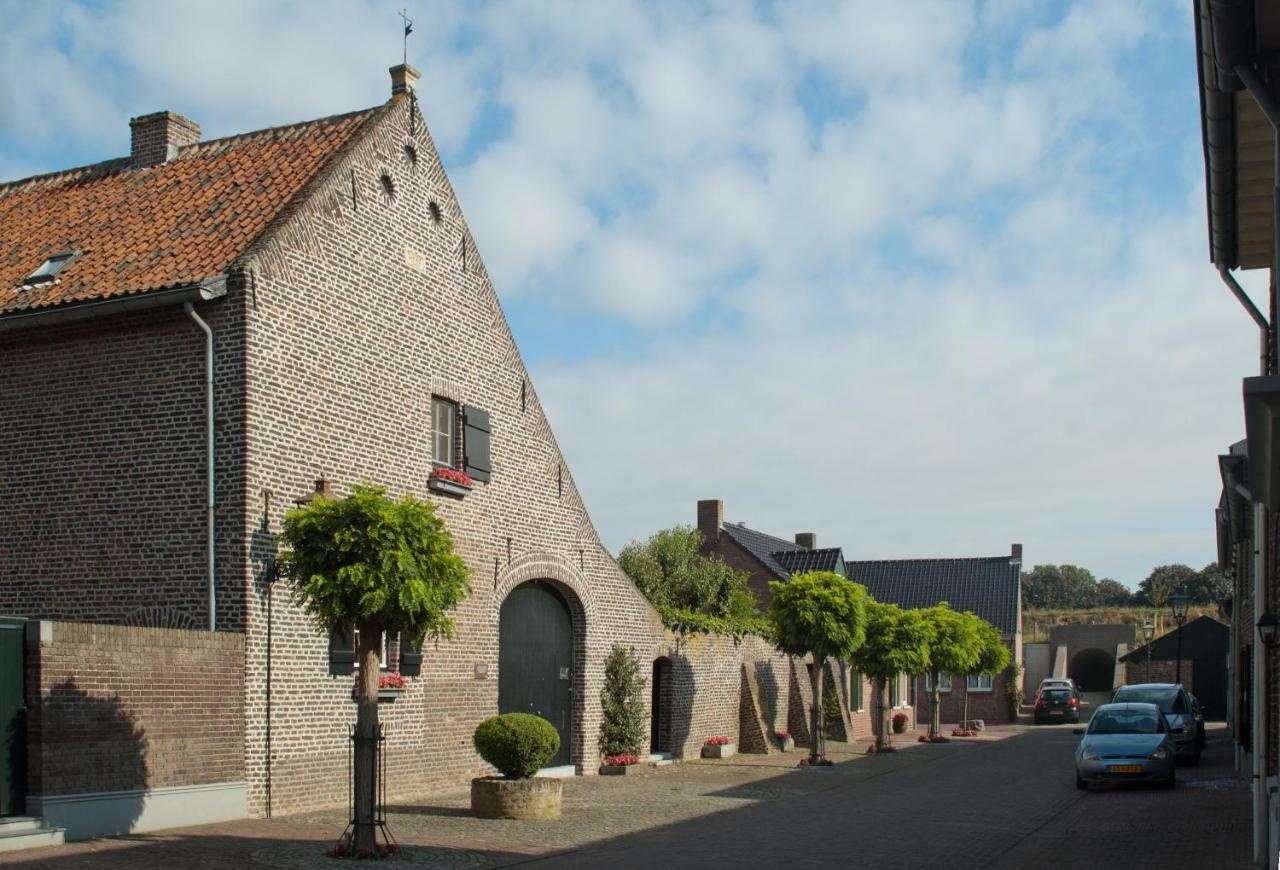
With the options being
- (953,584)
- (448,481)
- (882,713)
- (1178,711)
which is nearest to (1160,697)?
(1178,711)

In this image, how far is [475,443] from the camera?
20.2 meters

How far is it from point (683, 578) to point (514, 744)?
2342cm

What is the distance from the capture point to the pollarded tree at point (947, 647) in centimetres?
3544

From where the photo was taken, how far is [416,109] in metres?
19.8

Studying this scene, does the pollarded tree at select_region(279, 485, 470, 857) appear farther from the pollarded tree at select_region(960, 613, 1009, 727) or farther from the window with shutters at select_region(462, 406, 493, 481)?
the pollarded tree at select_region(960, 613, 1009, 727)

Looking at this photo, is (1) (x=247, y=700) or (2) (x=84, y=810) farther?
(1) (x=247, y=700)

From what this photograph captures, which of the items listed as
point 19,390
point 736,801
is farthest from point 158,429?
point 736,801

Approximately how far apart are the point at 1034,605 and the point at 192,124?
9985cm

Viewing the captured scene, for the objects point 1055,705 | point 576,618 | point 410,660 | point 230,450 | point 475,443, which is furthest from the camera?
point 1055,705

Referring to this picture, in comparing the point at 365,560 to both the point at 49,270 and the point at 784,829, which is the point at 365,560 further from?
the point at 49,270

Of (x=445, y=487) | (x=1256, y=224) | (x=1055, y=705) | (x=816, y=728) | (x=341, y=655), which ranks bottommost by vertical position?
(x=1055, y=705)

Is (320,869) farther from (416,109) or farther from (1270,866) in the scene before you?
(416,109)

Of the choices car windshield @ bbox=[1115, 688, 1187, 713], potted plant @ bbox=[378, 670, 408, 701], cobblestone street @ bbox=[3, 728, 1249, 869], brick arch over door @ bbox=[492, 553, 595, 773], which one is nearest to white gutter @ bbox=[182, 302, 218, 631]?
cobblestone street @ bbox=[3, 728, 1249, 869]

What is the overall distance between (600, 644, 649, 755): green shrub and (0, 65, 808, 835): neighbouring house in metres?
2.32
